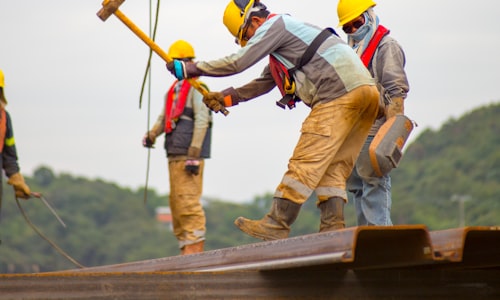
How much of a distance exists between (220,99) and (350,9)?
4.22 ft

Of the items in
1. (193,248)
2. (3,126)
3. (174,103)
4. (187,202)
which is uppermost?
(174,103)

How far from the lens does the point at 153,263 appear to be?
8328 millimetres

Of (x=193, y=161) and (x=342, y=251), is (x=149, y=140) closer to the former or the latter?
(x=193, y=161)

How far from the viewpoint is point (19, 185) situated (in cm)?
1293

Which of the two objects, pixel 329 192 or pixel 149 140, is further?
pixel 149 140

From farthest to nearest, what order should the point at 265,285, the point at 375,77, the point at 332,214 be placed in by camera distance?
the point at 375,77, the point at 332,214, the point at 265,285

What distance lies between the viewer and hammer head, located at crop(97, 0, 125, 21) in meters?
9.30

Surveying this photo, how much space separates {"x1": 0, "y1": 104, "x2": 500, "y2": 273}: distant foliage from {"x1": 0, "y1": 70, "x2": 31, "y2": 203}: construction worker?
1437 inches

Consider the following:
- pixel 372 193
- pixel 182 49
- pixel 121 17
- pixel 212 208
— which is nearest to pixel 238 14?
pixel 121 17

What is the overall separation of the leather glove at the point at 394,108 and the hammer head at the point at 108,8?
1.92 metres

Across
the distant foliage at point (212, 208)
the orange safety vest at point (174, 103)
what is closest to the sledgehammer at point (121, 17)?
the orange safety vest at point (174, 103)

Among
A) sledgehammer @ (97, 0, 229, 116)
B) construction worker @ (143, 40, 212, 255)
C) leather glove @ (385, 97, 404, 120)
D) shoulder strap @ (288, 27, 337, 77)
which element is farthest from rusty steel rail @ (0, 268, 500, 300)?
construction worker @ (143, 40, 212, 255)

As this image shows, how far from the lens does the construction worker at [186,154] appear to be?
41.9 feet

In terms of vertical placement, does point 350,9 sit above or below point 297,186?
above
